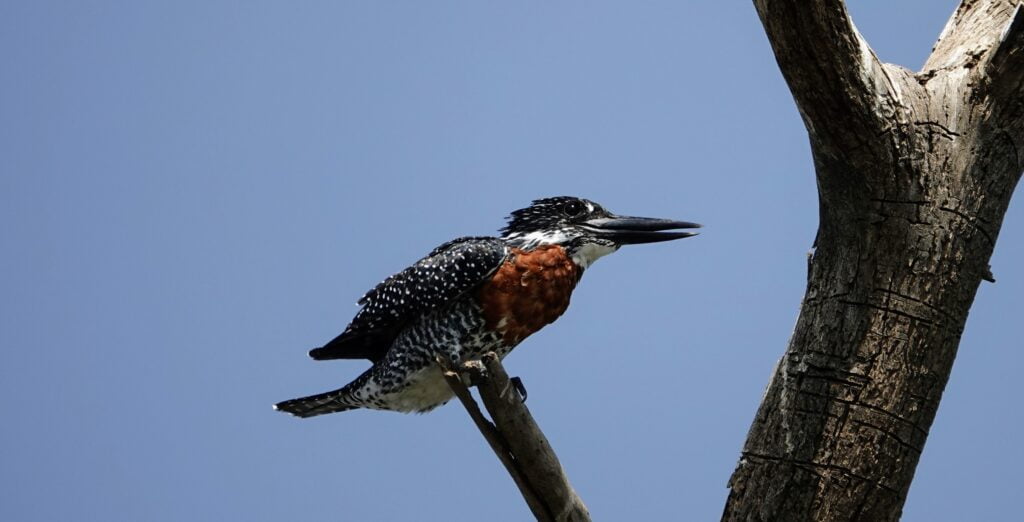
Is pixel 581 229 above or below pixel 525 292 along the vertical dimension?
above

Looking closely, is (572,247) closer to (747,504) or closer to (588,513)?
(588,513)

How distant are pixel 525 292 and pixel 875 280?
2.30m

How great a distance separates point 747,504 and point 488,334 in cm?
214

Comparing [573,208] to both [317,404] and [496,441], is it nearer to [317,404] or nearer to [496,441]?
[317,404]

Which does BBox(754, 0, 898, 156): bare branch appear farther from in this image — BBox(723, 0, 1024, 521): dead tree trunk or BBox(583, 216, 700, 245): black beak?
BBox(583, 216, 700, 245): black beak

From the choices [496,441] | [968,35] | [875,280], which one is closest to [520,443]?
[496,441]

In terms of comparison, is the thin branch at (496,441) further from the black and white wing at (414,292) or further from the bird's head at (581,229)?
the bird's head at (581,229)

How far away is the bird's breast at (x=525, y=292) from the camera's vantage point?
5.70 metres

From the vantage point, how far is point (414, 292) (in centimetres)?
579

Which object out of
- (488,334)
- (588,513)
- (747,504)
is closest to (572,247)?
(488,334)

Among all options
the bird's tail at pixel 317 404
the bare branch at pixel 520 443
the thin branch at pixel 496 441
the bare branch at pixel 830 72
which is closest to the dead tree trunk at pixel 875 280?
the bare branch at pixel 830 72

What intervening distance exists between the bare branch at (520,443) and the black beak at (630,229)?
82.0 inches

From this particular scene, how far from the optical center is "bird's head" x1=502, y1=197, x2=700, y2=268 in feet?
19.7

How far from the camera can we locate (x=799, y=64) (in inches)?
142
